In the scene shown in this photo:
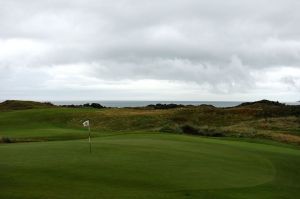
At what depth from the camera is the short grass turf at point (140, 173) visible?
1355 cm

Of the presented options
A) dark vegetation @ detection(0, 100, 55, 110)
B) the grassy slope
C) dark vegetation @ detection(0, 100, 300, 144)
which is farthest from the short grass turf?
dark vegetation @ detection(0, 100, 55, 110)

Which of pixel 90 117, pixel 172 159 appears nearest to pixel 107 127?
pixel 90 117

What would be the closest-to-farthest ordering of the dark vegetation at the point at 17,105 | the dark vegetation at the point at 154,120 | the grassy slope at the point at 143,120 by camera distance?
1. the dark vegetation at the point at 154,120
2. the grassy slope at the point at 143,120
3. the dark vegetation at the point at 17,105

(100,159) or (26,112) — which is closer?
(100,159)

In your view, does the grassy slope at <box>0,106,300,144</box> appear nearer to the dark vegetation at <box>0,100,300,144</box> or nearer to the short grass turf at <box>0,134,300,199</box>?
the dark vegetation at <box>0,100,300,144</box>

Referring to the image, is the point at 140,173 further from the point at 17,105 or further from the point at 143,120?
the point at 17,105

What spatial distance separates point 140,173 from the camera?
15.8 m

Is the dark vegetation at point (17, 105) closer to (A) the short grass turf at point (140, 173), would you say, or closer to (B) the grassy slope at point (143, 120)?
(B) the grassy slope at point (143, 120)

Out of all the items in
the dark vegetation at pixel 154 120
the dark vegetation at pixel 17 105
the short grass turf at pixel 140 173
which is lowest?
the short grass turf at pixel 140 173

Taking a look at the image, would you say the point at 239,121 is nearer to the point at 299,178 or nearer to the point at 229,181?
the point at 299,178

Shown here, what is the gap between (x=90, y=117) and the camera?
179 feet

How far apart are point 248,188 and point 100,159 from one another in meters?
5.82

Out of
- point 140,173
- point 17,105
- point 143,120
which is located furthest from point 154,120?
point 140,173

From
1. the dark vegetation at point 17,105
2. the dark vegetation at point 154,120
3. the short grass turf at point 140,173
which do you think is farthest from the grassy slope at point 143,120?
the short grass turf at point 140,173
